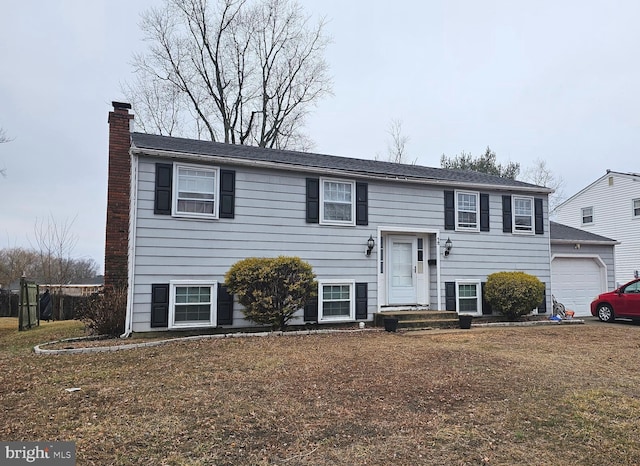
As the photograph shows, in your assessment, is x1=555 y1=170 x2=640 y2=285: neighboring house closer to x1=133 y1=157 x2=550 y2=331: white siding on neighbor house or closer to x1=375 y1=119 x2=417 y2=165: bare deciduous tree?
x1=375 y1=119 x2=417 y2=165: bare deciduous tree

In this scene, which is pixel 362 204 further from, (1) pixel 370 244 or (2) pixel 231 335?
(2) pixel 231 335

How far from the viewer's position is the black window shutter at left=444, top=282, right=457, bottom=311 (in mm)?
11109

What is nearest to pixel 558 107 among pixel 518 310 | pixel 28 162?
pixel 518 310

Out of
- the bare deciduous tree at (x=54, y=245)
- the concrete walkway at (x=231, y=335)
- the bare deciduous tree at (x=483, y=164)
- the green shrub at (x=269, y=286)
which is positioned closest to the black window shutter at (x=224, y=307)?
the concrete walkway at (x=231, y=335)

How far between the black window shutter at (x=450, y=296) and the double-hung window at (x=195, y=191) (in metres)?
6.38

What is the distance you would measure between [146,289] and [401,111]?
21343mm

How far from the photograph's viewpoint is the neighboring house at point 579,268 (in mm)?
13680

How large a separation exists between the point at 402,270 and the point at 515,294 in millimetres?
2992

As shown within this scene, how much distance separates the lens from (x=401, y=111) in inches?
1017

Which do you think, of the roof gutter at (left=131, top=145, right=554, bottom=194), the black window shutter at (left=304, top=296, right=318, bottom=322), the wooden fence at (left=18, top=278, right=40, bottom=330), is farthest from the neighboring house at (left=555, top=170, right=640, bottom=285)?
the wooden fence at (left=18, top=278, right=40, bottom=330)

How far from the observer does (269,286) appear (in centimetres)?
856

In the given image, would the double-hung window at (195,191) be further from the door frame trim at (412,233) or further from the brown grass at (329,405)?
the door frame trim at (412,233)

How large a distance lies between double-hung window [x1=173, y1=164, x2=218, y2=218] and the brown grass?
309 cm

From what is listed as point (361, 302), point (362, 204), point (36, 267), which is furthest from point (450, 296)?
point (36, 267)
